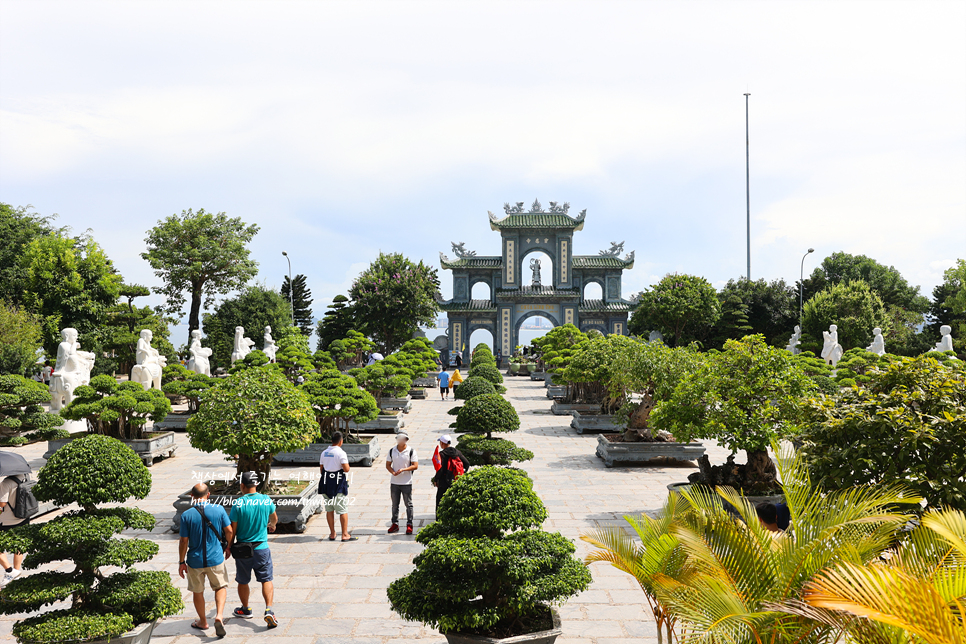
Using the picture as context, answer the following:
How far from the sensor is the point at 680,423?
344 inches

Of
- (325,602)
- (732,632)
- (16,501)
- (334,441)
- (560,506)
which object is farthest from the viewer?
(560,506)

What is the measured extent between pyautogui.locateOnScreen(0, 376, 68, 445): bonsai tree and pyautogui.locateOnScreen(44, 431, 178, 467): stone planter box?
23 cm

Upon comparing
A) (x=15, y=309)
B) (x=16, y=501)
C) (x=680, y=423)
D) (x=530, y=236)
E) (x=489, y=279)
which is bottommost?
(x=16, y=501)

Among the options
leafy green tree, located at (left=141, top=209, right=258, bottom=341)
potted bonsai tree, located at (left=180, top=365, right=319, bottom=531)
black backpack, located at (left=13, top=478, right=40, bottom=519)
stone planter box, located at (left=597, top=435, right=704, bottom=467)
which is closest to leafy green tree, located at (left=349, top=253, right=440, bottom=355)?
leafy green tree, located at (left=141, top=209, right=258, bottom=341)

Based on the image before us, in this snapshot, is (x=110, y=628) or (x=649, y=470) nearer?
(x=110, y=628)

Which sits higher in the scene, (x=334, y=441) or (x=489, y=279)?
(x=489, y=279)

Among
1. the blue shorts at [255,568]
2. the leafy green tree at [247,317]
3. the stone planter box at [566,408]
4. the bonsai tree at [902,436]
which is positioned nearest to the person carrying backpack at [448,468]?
the blue shorts at [255,568]

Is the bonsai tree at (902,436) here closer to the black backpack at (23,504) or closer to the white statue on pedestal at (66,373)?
the black backpack at (23,504)

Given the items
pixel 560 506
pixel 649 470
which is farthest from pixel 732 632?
pixel 649 470

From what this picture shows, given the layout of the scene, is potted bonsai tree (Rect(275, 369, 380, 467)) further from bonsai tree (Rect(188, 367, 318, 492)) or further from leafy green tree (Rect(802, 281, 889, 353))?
leafy green tree (Rect(802, 281, 889, 353))

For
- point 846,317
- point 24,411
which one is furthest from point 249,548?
point 846,317

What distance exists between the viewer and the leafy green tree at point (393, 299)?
3750 cm

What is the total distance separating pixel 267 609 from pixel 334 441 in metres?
2.92

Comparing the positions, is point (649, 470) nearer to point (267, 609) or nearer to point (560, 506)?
point (560, 506)
